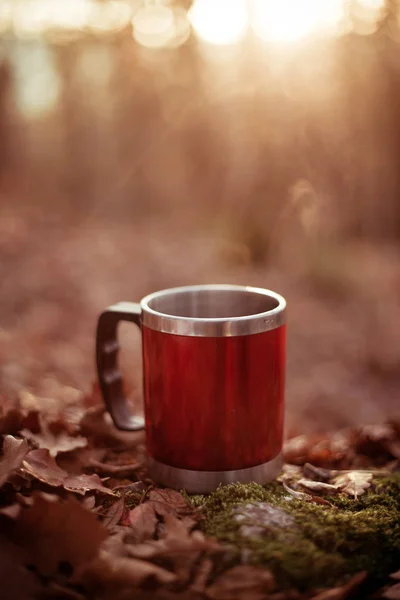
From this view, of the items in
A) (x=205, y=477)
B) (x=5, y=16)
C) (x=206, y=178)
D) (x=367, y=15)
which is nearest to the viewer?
(x=205, y=477)

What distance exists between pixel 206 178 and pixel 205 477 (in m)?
6.23

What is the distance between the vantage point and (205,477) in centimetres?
142

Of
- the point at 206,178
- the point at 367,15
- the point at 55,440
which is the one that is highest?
the point at 367,15

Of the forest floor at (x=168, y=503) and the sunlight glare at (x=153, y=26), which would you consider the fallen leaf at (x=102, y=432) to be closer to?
the forest floor at (x=168, y=503)

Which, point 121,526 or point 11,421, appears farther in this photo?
point 11,421

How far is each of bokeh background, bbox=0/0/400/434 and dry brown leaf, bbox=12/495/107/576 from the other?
4.08 feet

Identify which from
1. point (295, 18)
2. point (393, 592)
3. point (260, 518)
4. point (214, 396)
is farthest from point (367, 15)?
point (393, 592)

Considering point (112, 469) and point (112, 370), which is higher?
point (112, 370)

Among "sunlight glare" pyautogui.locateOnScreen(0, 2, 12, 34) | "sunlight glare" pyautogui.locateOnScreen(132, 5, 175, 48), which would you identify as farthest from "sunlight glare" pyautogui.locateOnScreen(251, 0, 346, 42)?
"sunlight glare" pyautogui.locateOnScreen(0, 2, 12, 34)

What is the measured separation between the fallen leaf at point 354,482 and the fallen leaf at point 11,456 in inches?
31.2

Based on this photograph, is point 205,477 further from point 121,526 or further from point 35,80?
point 35,80

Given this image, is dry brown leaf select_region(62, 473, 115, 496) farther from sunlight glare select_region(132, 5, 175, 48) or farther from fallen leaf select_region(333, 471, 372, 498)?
sunlight glare select_region(132, 5, 175, 48)

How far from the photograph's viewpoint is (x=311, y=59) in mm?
4863

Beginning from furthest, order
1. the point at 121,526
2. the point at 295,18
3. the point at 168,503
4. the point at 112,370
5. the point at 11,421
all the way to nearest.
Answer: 1. the point at 295,18
2. the point at 112,370
3. the point at 11,421
4. the point at 168,503
5. the point at 121,526
